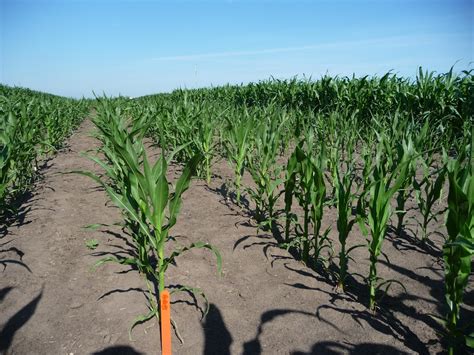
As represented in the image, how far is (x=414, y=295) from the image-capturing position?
1995mm

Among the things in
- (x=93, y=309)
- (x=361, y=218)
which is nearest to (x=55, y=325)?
(x=93, y=309)

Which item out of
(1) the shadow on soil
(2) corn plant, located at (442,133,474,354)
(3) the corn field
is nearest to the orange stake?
(3) the corn field

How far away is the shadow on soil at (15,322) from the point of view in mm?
1609

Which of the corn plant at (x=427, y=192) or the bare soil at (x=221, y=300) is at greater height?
the corn plant at (x=427, y=192)

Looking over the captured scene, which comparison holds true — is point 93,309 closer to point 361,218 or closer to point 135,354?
point 135,354

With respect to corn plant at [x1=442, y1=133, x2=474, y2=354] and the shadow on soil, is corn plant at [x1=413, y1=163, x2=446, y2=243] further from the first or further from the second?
the shadow on soil

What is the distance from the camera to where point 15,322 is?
5.69 feet

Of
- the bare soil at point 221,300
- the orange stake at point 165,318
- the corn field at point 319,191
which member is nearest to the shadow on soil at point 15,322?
the bare soil at point 221,300

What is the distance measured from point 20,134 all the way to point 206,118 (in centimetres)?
224

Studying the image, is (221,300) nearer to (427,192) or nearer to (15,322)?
(15,322)

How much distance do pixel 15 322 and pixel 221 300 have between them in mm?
1044

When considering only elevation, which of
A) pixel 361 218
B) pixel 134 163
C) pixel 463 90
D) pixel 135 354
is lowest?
pixel 135 354

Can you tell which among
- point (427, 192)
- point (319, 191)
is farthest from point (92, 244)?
point (427, 192)

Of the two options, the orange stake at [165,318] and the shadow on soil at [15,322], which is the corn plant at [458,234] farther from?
the shadow on soil at [15,322]
